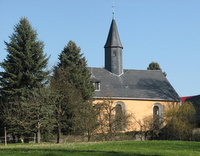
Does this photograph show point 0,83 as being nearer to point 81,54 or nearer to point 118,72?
point 81,54

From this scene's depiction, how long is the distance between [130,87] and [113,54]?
4718 millimetres

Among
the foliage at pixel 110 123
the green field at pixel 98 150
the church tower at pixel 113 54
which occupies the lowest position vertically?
the green field at pixel 98 150

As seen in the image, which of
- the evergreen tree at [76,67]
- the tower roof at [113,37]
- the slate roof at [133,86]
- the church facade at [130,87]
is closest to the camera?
the evergreen tree at [76,67]

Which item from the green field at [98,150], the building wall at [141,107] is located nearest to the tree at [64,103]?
the building wall at [141,107]

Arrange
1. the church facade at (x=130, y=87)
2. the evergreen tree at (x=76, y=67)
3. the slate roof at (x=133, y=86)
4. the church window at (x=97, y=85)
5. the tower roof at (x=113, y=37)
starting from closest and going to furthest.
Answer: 1. the evergreen tree at (x=76, y=67)
2. the church window at (x=97, y=85)
3. the church facade at (x=130, y=87)
4. the slate roof at (x=133, y=86)
5. the tower roof at (x=113, y=37)

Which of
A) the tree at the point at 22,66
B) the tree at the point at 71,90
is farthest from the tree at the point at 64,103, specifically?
the tree at the point at 22,66

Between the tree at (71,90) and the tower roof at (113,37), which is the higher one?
the tower roof at (113,37)

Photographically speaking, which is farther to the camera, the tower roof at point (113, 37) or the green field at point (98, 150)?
the tower roof at point (113, 37)

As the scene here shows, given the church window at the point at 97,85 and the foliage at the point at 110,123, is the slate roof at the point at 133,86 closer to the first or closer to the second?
the church window at the point at 97,85

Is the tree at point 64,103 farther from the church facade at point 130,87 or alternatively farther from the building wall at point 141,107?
the building wall at point 141,107

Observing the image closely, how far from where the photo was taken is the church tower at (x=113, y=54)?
47.8 metres

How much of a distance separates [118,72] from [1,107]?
1889cm

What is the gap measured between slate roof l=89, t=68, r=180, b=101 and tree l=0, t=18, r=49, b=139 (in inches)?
493

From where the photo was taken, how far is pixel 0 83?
1289 inches
